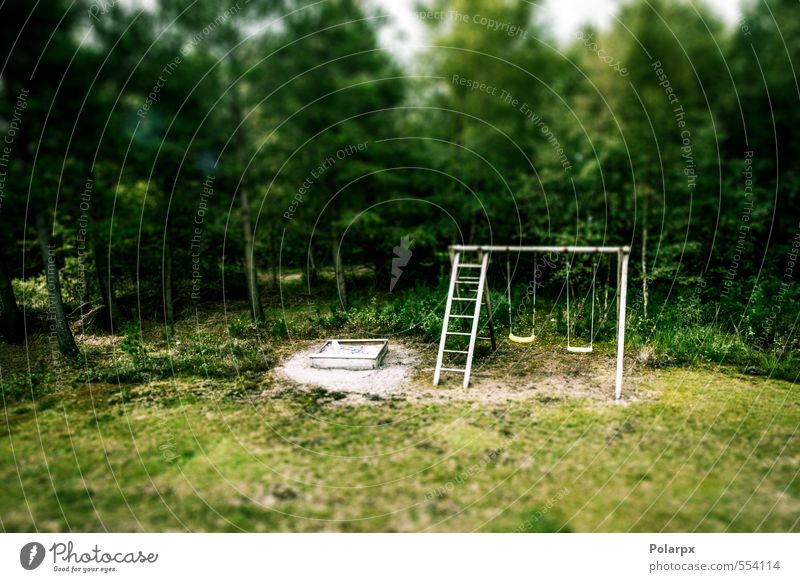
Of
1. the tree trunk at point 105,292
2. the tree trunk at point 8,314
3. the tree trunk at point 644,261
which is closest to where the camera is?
the tree trunk at point 8,314

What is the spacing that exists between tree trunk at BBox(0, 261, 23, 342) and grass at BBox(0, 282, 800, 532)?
75.3 inches

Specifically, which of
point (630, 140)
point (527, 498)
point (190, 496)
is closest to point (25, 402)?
point (190, 496)

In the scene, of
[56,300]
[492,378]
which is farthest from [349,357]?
[56,300]

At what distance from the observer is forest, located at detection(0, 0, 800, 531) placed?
204 inches

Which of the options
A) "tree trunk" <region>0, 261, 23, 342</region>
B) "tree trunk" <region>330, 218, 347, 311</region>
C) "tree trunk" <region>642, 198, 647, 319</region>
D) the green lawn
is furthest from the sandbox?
"tree trunk" <region>0, 261, 23, 342</region>

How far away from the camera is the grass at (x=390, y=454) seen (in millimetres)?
4289

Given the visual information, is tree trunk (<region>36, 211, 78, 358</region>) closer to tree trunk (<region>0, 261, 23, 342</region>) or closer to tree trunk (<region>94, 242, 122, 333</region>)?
tree trunk (<region>0, 261, 23, 342</region>)

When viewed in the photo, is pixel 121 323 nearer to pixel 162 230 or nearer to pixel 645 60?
pixel 162 230

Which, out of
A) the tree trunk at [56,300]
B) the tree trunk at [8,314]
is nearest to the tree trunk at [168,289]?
the tree trunk at [56,300]

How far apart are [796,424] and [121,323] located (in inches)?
467

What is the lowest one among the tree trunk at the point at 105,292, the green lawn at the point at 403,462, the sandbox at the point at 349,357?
the green lawn at the point at 403,462

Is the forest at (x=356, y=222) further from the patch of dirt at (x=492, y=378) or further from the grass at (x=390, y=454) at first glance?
the patch of dirt at (x=492, y=378)

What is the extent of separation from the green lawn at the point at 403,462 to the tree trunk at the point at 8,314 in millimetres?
3528
